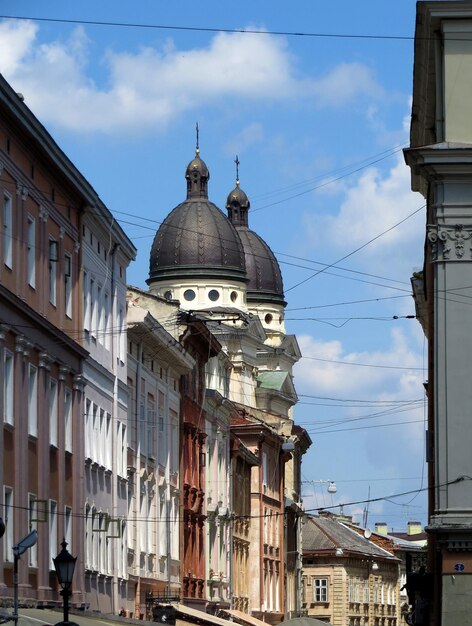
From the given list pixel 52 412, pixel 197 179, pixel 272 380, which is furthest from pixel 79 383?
pixel 197 179

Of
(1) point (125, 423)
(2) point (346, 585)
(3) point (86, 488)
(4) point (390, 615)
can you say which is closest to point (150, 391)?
(1) point (125, 423)

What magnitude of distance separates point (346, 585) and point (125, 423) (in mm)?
82677

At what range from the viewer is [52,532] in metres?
42.4

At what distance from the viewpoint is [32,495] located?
40094mm

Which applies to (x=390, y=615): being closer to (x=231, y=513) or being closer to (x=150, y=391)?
(x=231, y=513)

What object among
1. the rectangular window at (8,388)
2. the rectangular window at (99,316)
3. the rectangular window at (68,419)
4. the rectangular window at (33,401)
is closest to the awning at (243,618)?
the rectangular window at (99,316)

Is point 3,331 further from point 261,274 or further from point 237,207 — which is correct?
point 237,207

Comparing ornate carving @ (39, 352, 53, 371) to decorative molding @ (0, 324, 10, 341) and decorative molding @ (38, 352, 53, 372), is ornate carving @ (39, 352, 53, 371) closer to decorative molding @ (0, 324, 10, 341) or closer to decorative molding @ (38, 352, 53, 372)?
decorative molding @ (38, 352, 53, 372)

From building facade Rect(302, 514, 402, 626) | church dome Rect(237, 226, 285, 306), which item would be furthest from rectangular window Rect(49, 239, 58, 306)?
church dome Rect(237, 226, 285, 306)

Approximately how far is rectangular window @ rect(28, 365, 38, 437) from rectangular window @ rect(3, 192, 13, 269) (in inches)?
117

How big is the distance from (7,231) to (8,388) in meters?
3.30

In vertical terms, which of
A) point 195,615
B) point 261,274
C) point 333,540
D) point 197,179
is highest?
point 197,179

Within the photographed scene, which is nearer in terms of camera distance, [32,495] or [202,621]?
[32,495]

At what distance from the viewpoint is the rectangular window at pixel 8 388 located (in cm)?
3794
